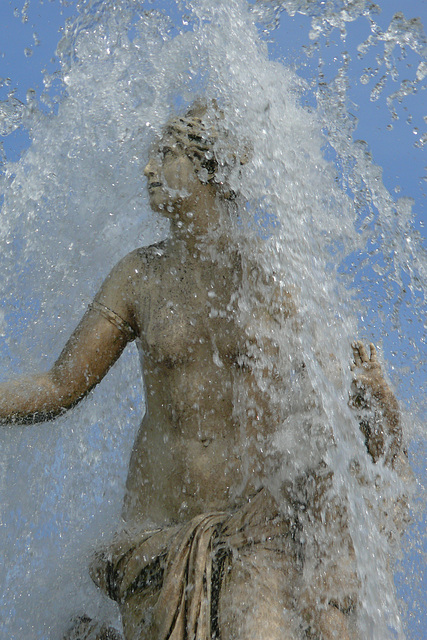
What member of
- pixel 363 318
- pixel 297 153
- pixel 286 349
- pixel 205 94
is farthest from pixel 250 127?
pixel 363 318

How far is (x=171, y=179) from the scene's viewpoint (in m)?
2.94

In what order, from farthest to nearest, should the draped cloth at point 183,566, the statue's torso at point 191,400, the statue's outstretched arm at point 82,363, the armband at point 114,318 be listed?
the armband at point 114,318 → the statue's outstretched arm at point 82,363 → the statue's torso at point 191,400 → the draped cloth at point 183,566

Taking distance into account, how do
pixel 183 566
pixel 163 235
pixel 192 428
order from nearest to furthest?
pixel 183 566 → pixel 192 428 → pixel 163 235

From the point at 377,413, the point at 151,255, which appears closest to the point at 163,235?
the point at 151,255

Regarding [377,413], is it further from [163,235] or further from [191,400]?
[163,235]

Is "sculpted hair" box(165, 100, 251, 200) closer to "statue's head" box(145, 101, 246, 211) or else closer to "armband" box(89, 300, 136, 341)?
"statue's head" box(145, 101, 246, 211)

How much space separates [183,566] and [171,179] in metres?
1.47

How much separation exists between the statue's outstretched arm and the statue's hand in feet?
3.06

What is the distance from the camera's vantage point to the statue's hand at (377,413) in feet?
9.11

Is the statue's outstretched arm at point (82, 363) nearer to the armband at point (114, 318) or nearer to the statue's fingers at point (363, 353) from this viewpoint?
the armband at point (114, 318)

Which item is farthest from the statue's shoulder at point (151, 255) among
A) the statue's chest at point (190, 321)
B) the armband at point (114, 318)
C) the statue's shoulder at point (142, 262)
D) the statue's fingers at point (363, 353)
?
the statue's fingers at point (363, 353)

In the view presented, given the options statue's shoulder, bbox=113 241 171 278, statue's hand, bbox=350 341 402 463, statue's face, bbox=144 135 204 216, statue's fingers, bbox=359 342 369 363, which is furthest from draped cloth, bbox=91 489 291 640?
statue's face, bbox=144 135 204 216

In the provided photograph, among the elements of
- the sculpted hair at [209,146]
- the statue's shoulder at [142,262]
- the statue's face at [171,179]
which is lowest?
the statue's shoulder at [142,262]

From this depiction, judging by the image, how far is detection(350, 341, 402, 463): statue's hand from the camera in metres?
2.78
